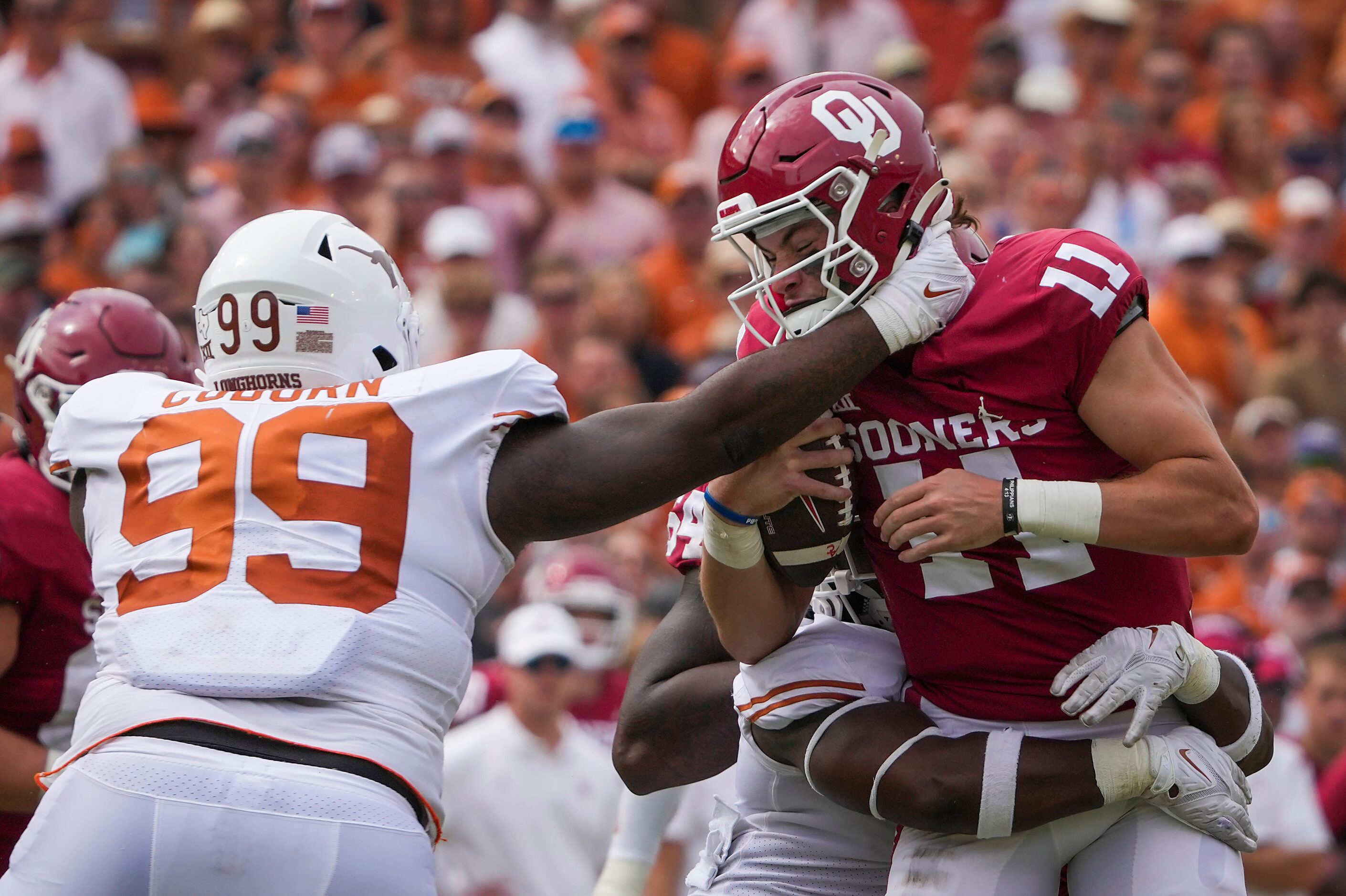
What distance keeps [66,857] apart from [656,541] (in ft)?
17.5

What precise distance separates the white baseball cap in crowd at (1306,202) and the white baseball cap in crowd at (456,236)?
453cm

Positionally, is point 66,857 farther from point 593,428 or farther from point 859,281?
point 859,281

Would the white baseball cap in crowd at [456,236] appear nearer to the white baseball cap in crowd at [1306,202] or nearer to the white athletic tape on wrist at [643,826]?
the white baseball cap in crowd at [1306,202]

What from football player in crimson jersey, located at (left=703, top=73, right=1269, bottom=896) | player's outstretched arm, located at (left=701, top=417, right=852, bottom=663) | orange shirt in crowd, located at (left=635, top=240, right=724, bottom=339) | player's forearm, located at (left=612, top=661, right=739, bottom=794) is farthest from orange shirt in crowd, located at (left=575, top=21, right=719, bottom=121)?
player's outstretched arm, located at (left=701, top=417, right=852, bottom=663)

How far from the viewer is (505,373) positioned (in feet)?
11.7

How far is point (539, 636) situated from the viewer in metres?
7.11

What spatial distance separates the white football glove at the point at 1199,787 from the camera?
142 inches

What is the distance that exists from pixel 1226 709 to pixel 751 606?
102 centimetres

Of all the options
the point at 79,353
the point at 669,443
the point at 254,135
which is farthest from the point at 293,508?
the point at 254,135

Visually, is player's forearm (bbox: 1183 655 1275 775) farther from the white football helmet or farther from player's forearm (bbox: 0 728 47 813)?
player's forearm (bbox: 0 728 47 813)

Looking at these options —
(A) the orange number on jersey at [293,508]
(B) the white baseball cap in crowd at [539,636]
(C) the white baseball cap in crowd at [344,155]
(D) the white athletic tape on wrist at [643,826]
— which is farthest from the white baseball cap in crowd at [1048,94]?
(A) the orange number on jersey at [293,508]

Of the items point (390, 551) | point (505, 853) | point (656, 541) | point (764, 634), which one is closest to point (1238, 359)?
point (656, 541)

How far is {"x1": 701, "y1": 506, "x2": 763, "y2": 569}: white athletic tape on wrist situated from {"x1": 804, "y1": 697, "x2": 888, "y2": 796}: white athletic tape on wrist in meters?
0.38

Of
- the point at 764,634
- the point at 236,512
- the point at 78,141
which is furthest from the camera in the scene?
the point at 78,141
